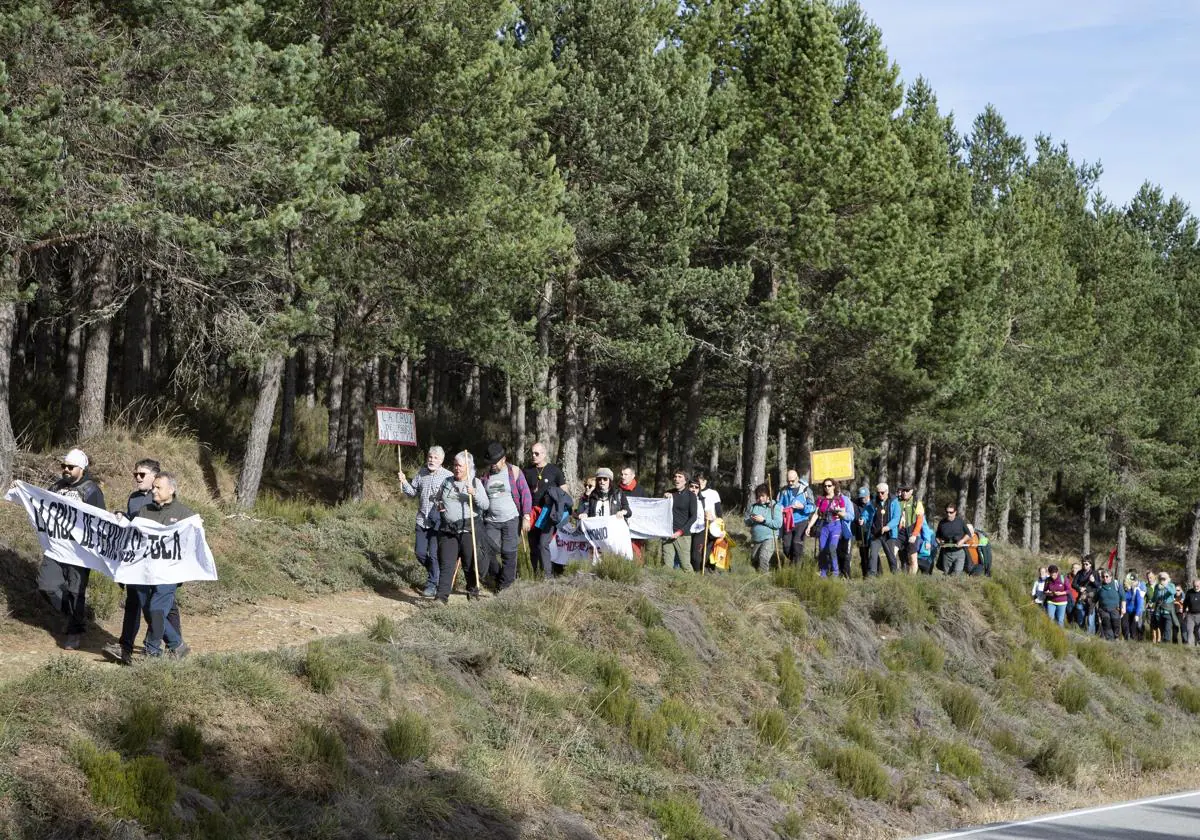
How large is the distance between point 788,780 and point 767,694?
180 centimetres

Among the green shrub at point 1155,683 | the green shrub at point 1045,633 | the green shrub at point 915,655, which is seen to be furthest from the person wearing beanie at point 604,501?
the green shrub at point 1155,683

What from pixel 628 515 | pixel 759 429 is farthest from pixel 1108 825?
pixel 759 429

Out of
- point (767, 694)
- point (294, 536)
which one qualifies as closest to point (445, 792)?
point (767, 694)

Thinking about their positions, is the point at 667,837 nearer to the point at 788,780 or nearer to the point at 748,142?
the point at 788,780

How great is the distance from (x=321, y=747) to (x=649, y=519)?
8.82 m

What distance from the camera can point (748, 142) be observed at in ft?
101

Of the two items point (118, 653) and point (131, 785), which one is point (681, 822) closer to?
point (131, 785)

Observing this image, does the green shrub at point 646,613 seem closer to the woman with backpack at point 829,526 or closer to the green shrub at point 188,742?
the woman with backpack at point 829,526

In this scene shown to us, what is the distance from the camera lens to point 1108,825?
12.0 m

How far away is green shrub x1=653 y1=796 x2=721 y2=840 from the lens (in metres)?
10.9

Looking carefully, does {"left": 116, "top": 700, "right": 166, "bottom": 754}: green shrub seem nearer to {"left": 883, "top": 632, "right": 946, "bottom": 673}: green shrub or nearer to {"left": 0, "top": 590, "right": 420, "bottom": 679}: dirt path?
{"left": 0, "top": 590, "right": 420, "bottom": 679}: dirt path

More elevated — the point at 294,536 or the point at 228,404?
the point at 228,404

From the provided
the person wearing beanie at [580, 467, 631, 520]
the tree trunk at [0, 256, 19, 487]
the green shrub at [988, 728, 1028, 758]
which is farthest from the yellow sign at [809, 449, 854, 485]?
the tree trunk at [0, 256, 19, 487]

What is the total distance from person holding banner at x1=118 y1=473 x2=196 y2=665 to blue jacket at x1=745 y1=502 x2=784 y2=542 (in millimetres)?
9953
